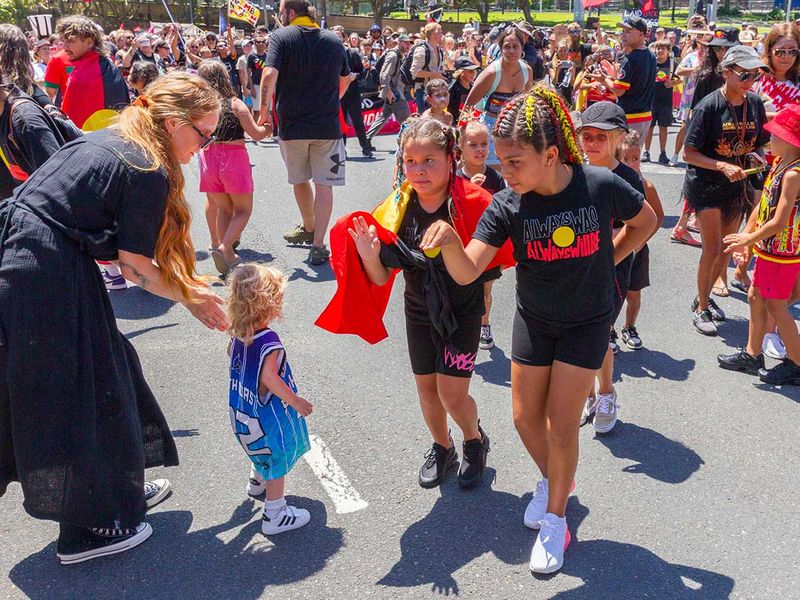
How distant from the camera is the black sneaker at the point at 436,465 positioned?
3.56 meters

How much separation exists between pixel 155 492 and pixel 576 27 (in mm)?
11319

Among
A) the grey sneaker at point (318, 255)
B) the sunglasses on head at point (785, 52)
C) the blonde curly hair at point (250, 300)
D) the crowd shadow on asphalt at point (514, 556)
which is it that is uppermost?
the sunglasses on head at point (785, 52)

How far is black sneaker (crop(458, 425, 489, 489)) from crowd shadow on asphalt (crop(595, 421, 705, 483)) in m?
0.76

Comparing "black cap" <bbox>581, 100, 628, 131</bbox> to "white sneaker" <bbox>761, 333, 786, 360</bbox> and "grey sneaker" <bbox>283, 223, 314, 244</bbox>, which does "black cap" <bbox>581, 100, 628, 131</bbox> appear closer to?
"white sneaker" <bbox>761, 333, 786, 360</bbox>

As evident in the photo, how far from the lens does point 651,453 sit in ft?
12.6

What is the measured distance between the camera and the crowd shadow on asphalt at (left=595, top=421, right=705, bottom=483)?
145 inches

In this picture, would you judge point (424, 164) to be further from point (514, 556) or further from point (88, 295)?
point (514, 556)

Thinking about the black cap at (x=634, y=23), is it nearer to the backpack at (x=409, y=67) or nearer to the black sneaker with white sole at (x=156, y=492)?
the backpack at (x=409, y=67)

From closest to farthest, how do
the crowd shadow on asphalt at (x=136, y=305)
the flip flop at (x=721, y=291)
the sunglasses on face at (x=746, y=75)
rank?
the sunglasses on face at (x=746, y=75) → the crowd shadow on asphalt at (x=136, y=305) → the flip flop at (x=721, y=291)

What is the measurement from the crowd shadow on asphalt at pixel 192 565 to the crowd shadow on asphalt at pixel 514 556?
0.37 meters

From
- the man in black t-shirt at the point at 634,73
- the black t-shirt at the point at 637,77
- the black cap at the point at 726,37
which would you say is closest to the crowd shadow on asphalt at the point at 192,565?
the black cap at the point at 726,37

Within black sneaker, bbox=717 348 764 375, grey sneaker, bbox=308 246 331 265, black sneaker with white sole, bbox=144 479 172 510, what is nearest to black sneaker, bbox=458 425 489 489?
black sneaker with white sole, bbox=144 479 172 510

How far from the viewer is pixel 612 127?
3.79 m

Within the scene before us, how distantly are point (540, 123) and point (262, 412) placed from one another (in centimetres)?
162
